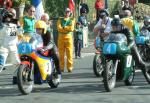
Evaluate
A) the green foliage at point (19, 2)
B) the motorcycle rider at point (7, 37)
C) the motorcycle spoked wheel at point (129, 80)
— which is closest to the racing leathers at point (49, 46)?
the motorcycle spoked wheel at point (129, 80)

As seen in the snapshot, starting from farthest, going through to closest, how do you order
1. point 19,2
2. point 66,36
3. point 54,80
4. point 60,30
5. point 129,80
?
point 19,2
point 66,36
point 60,30
point 129,80
point 54,80

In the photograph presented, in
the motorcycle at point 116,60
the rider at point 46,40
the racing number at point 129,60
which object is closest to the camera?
the motorcycle at point 116,60

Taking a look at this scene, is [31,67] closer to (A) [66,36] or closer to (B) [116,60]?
(B) [116,60]

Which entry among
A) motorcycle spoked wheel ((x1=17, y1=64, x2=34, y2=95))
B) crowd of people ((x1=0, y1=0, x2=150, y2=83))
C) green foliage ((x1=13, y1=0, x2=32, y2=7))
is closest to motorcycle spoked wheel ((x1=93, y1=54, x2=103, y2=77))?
crowd of people ((x1=0, y1=0, x2=150, y2=83))

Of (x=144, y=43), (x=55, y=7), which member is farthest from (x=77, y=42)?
(x=55, y=7)

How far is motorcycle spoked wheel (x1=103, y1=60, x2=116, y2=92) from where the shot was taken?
12078 millimetres

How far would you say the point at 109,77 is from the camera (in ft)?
40.4

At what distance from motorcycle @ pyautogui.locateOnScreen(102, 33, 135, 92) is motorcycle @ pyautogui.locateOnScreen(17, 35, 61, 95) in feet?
4.30

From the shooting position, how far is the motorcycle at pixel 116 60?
12301 millimetres

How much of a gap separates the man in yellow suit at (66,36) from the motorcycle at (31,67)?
Result: 416 cm

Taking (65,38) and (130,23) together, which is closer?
(130,23)

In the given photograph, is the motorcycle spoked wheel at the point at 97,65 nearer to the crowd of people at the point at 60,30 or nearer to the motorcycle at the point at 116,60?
the crowd of people at the point at 60,30

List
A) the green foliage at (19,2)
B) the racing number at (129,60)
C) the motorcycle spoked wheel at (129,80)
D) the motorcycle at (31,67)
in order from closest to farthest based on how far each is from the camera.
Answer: the motorcycle at (31,67) < the racing number at (129,60) < the motorcycle spoked wheel at (129,80) < the green foliage at (19,2)

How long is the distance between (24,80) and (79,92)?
1.32m
